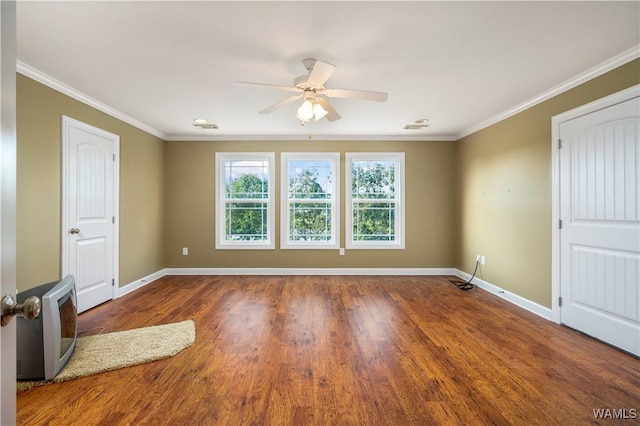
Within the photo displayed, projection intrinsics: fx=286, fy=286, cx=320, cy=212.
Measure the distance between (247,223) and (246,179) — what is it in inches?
30.1

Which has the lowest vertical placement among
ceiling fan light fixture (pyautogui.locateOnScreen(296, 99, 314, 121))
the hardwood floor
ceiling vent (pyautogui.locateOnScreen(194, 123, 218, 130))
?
the hardwood floor

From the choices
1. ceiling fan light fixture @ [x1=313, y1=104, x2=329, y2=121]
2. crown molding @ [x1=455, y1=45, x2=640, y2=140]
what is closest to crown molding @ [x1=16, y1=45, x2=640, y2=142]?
crown molding @ [x1=455, y1=45, x2=640, y2=140]

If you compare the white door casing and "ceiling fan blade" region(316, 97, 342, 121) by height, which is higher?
"ceiling fan blade" region(316, 97, 342, 121)

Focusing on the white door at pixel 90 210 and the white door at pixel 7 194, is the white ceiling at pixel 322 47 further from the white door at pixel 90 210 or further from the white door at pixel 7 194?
the white door at pixel 7 194

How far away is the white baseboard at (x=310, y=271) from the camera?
4891 millimetres

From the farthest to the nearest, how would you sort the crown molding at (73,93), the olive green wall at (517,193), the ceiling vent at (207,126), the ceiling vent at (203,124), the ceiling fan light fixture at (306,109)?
the ceiling vent at (207,126), the ceiling vent at (203,124), the olive green wall at (517,193), the crown molding at (73,93), the ceiling fan light fixture at (306,109)

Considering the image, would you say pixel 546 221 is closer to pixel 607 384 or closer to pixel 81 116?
pixel 607 384

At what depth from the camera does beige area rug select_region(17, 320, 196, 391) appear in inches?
80.0

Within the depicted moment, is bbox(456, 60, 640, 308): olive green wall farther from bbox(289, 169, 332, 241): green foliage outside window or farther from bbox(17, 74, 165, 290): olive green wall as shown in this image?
bbox(17, 74, 165, 290): olive green wall

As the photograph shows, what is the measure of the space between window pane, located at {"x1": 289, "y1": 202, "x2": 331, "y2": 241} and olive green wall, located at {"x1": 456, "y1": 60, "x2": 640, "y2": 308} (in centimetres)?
226

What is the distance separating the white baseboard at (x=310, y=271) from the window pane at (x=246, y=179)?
1.27m

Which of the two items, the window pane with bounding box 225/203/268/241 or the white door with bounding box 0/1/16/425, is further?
the window pane with bounding box 225/203/268/241

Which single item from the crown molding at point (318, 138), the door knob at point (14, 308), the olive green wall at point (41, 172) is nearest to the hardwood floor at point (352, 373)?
the olive green wall at point (41, 172)

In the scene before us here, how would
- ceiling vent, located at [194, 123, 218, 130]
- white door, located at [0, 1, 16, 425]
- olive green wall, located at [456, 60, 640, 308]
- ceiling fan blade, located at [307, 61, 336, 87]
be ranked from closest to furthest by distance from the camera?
white door, located at [0, 1, 16, 425], ceiling fan blade, located at [307, 61, 336, 87], olive green wall, located at [456, 60, 640, 308], ceiling vent, located at [194, 123, 218, 130]
